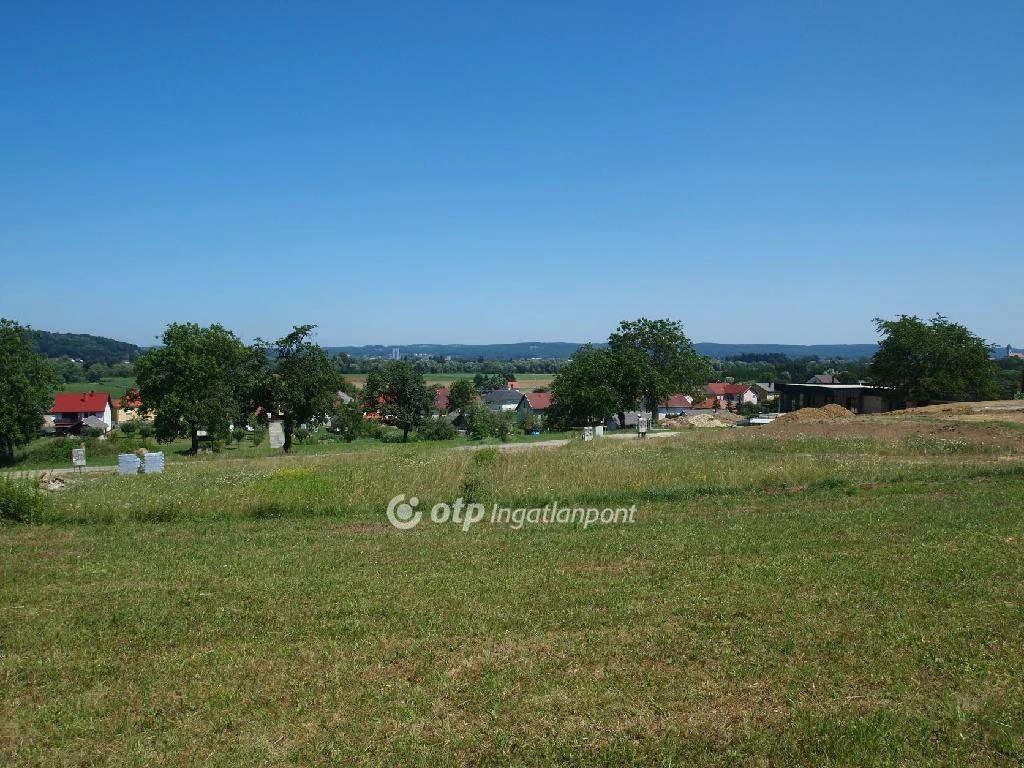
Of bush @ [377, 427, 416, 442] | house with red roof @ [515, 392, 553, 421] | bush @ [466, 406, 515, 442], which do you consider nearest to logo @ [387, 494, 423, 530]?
bush @ [466, 406, 515, 442]

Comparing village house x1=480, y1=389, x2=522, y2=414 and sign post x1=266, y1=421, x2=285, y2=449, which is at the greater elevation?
sign post x1=266, y1=421, x2=285, y2=449

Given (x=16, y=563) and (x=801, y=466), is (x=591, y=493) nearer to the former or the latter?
(x=801, y=466)

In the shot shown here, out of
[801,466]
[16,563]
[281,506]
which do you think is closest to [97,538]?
[16,563]

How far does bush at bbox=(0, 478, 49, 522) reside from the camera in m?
14.8

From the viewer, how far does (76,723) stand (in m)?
5.85

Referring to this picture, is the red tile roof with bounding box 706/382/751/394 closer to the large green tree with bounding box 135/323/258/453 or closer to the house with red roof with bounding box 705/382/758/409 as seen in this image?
the house with red roof with bounding box 705/382/758/409

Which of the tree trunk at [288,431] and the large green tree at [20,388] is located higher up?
the large green tree at [20,388]

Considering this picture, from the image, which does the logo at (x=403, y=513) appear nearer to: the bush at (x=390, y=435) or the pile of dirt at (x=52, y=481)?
the pile of dirt at (x=52, y=481)

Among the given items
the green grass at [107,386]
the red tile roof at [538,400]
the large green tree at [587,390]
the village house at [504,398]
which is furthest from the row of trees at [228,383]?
the green grass at [107,386]

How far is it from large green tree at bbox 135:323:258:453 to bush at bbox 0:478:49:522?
29649 mm

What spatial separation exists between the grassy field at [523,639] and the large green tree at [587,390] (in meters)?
42.1

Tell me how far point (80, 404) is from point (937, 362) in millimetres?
90239

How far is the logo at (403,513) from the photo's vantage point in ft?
47.3

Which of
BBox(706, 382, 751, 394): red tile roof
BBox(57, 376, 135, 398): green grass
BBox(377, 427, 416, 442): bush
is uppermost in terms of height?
BBox(57, 376, 135, 398): green grass
